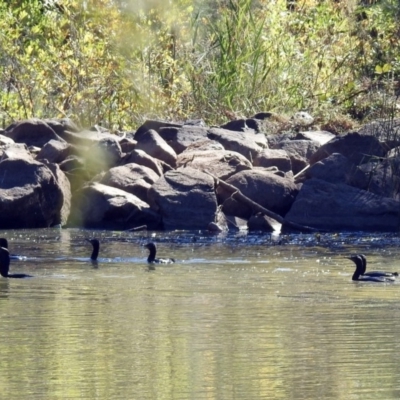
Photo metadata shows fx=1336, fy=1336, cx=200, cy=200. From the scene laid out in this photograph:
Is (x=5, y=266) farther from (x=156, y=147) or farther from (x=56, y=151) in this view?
(x=156, y=147)

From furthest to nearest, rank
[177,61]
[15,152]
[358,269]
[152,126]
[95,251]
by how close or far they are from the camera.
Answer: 1. [177,61]
2. [152,126]
3. [15,152]
4. [95,251]
5. [358,269]

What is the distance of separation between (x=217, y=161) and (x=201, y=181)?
1491 mm

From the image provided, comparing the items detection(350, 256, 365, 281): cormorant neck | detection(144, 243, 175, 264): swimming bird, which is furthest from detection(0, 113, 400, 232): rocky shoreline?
detection(350, 256, 365, 281): cormorant neck

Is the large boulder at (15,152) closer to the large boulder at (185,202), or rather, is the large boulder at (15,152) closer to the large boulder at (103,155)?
the large boulder at (103,155)

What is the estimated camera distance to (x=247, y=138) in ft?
78.2

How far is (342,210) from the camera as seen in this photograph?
2078cm

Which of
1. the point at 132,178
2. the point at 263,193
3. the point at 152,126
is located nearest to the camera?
the point at 263,193

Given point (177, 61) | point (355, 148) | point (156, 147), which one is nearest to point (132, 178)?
point (156, 147)

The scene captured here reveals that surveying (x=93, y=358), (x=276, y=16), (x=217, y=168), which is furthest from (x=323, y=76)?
(x=93, y=358)

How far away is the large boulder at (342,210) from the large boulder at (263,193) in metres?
0.54

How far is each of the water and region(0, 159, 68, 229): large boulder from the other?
151 inches

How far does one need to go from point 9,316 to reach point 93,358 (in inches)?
92.2

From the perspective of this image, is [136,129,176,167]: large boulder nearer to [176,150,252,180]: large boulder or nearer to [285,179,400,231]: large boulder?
[176,150,252,180]: large boulder

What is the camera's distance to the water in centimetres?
771
